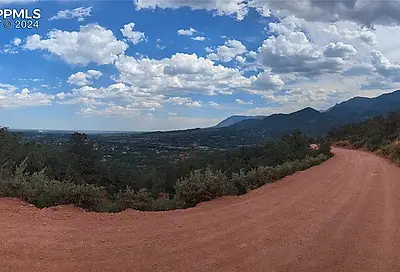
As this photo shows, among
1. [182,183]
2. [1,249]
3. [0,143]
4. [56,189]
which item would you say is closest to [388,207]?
[182,183]

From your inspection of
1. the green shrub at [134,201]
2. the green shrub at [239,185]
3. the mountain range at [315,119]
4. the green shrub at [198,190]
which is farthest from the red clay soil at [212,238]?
the mountain range at [315,119]

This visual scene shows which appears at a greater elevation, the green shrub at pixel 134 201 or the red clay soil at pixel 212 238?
the green shrub at pixel 134 201

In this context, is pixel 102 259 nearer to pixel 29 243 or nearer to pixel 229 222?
pixel 29 243

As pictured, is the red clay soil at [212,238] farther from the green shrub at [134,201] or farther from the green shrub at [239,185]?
the green shrub at [239,185]

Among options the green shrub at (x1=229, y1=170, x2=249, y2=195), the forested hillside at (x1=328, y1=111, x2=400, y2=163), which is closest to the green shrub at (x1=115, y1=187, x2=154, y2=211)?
the green shrub at (x1=229, y1=170, x2=249, y2=195)

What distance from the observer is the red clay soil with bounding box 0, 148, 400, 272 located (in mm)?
5539

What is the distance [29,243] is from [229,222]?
3.61 meters

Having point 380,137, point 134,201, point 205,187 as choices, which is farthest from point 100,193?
point 380,137

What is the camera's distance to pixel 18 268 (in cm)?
516

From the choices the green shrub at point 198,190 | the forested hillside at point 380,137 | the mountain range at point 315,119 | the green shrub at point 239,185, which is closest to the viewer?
the green shrub at point 198,190

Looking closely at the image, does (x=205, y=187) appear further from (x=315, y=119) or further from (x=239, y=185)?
(x=315, y=119)

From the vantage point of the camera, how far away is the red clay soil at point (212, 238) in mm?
5539

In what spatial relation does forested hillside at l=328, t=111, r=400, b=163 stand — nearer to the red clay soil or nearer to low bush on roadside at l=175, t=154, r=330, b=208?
low bush on roadside at l=175, t=154, r=330, b=208

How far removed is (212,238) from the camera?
664 centimetres
